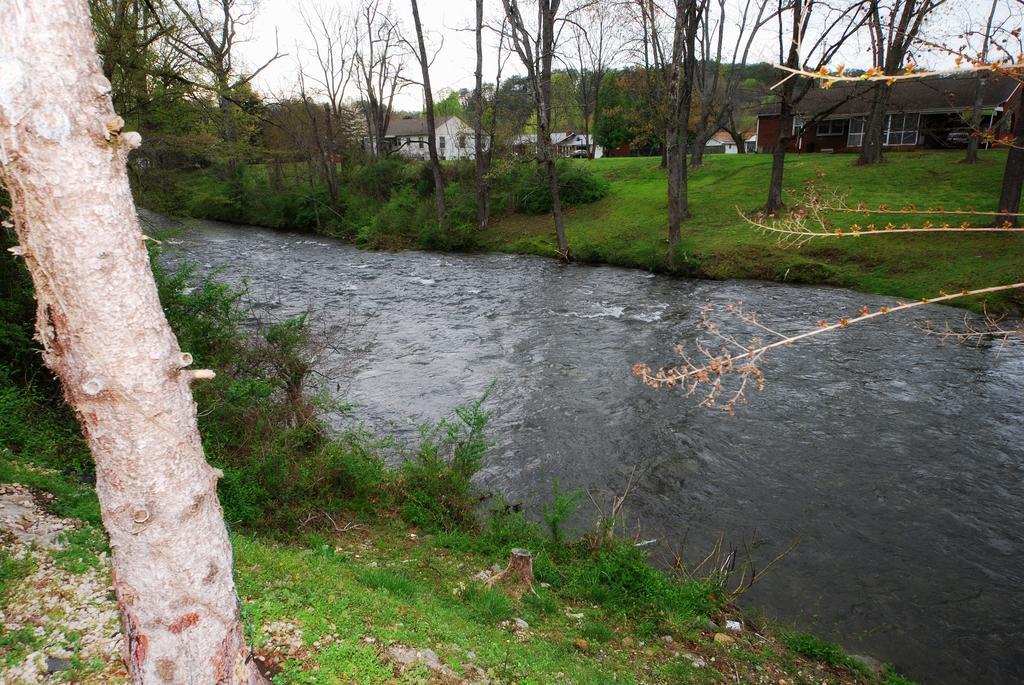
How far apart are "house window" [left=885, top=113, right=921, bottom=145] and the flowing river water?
26118 millimetres

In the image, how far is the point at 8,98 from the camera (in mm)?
2133

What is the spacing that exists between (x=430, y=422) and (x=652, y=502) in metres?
4.11

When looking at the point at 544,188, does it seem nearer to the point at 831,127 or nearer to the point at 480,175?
the point at 480,175

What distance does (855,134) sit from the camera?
4012 centimetres

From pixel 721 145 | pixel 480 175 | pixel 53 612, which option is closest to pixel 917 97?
pixel 480 175

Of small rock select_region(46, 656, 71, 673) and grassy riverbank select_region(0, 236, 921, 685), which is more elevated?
small rock select_region(46, 656, 71, 673)

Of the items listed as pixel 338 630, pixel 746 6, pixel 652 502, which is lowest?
pixel 652 502

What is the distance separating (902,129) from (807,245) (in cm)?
2321

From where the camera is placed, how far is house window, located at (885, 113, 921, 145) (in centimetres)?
3828

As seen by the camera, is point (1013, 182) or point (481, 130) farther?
point (481, 130)

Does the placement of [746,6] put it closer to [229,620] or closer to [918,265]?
[918,265]

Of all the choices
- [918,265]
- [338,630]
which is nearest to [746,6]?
[918,265]

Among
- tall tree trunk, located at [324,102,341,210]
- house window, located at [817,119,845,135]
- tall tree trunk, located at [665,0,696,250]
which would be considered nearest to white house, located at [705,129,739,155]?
A: house window, located at [817,119,845,135]

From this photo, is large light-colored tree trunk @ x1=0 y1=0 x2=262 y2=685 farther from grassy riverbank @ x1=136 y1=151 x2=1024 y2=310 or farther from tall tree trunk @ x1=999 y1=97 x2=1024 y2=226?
tall tree trunk @ x1=999 y1=97 x2=1024 y2=226
